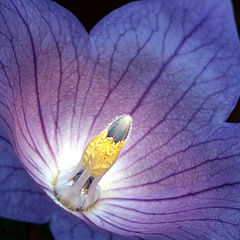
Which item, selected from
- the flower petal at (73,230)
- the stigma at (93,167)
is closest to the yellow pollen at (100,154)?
the stigma at (93,167)

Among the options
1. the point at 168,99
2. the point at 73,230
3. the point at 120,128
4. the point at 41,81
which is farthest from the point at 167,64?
the point at 73,230

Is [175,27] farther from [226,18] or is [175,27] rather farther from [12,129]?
[12,129]

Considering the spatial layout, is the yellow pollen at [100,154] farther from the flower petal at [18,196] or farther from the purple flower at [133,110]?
the flower petal at [18,196]

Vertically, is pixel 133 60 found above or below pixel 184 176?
above

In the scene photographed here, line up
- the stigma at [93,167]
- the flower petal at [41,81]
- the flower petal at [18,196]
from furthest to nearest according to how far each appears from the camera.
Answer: the stigma at [93,167]
the flower petal at [41,81]
the flower petal at [18,196]

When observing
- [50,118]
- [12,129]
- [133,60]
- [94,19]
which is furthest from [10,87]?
[94,19]

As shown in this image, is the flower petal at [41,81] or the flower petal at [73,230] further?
the flower petal at [41,81]
